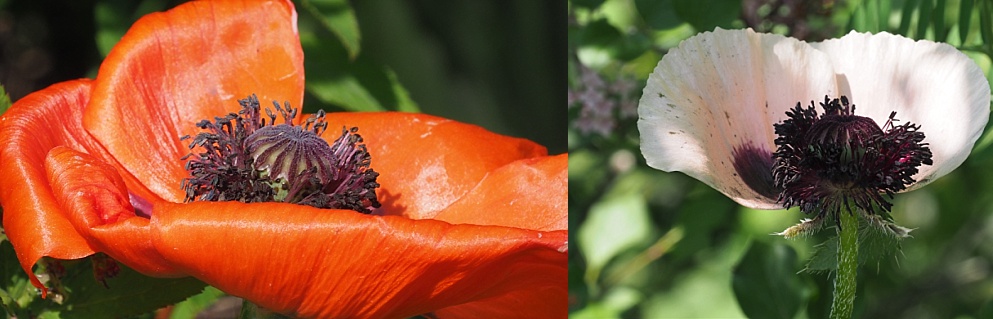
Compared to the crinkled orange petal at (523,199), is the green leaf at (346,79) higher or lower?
lower

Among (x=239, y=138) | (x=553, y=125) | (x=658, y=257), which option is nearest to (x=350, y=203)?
(x=239, y=138)

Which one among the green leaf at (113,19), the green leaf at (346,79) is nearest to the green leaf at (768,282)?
the green leaf at (346,79)

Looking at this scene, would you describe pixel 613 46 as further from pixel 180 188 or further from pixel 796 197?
pixel 180 188

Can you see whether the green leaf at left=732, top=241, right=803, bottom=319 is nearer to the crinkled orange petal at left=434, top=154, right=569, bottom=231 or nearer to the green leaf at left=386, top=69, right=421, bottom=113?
the crinkled orange petal at left=434, top=154, right=569, bottom=231

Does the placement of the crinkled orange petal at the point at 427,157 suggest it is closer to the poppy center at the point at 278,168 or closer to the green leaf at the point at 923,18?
the poppy center at the point at 278,168

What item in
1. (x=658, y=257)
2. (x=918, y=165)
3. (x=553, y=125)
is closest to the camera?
(x=918, y=165)

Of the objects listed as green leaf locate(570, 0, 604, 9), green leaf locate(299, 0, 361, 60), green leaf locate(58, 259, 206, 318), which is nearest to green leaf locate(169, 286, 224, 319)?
green leaf locate(58, 259, 206, 318)

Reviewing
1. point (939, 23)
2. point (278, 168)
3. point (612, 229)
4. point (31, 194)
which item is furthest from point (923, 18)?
point (31, 194)
